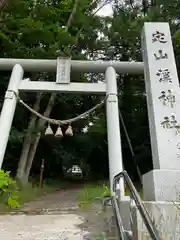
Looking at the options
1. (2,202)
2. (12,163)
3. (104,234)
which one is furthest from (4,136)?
(12,163)

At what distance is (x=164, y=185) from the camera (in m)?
2.70

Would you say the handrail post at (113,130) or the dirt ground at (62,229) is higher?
the handrail post at (113,130)

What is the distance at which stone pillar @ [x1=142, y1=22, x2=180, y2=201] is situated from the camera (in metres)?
2.73

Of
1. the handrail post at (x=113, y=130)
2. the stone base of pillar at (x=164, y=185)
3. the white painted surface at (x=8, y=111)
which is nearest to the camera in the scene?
the stone base of pillar at (x=164, y=185)

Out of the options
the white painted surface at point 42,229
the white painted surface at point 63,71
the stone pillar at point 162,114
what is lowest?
the white painted surface at point 42,229

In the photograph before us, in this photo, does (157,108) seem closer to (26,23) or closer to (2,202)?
(2,202)

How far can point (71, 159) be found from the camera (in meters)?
13.5

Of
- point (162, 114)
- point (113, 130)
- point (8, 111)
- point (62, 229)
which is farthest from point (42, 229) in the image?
point (8, 111)

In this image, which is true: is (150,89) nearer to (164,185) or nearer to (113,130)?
(164,185)

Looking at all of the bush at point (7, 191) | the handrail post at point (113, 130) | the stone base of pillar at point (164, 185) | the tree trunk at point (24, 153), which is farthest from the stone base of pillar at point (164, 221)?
the tree trunk at point (24, 153)

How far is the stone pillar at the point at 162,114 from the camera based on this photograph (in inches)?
108

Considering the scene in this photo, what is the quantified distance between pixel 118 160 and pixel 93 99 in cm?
776

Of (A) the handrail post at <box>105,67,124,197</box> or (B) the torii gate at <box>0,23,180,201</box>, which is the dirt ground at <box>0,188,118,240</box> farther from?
(A) the handrail post at <box>105,67,124,197</box>

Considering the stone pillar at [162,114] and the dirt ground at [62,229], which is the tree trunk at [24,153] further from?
the stone pillar at [162,114]
